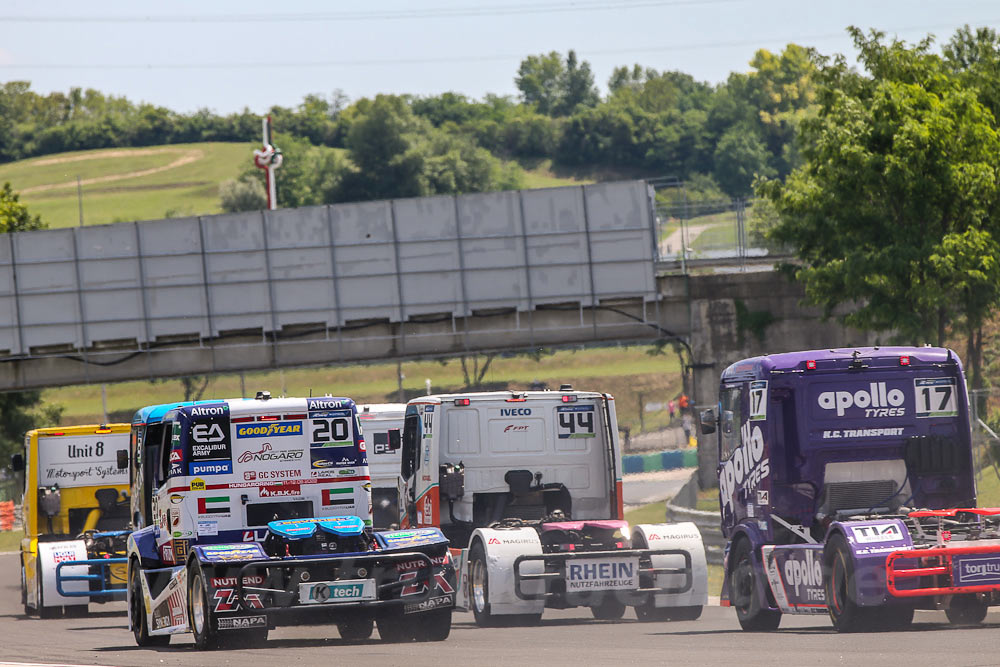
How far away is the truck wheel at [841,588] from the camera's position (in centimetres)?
1265

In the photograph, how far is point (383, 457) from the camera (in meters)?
24.1

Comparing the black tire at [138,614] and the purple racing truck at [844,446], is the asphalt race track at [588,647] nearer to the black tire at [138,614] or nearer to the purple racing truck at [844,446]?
the black tire at [138,614]

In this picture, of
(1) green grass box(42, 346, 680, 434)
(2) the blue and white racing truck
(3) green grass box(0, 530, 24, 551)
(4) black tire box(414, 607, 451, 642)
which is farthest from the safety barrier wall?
(1) green grass box(42, 346, 680, 434)

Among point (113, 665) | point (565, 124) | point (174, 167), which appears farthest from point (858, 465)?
point (565, 124)

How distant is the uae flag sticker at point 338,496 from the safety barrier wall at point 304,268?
2269 cm

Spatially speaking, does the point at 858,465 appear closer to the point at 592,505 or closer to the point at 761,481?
the point at 761,481

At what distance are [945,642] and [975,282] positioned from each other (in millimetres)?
14956

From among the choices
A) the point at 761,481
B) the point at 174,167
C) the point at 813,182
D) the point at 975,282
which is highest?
the point at 174,167

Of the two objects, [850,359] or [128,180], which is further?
[128,180]

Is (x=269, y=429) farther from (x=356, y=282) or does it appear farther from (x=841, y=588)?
(x=356, y=282)

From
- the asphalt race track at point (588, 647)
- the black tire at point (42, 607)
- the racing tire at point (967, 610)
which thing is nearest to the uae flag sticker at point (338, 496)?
the asphalt race track at point (588, 647)

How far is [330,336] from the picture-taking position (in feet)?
125

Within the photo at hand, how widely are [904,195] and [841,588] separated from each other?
14.4 metres

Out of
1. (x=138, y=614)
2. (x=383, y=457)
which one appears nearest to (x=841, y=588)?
(x=138, y=614)
